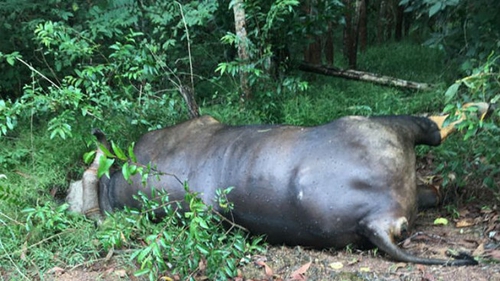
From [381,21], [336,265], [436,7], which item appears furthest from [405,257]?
[381,21]

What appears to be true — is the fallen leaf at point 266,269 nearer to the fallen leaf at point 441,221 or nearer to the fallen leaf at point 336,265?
the fallen leaf at point 336,265

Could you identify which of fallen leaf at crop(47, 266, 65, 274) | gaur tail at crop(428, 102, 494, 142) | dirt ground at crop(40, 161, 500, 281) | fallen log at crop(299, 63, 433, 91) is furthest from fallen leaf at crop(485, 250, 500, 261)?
fallen log at crop(299, 63, 433, 91)

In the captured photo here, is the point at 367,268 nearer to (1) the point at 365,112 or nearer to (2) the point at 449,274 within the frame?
(2) the point at 449,274

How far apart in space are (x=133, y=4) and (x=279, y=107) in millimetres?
1713

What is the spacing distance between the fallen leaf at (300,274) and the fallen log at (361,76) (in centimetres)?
322

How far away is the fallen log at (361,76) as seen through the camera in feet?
18.3

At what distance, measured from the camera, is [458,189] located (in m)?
3.46

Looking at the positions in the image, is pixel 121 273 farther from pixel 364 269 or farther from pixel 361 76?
pixel 361 76

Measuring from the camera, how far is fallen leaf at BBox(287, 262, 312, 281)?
267 cm

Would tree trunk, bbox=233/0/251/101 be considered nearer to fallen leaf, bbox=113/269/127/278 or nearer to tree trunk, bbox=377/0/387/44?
fallen leaf, bbox=113/269/127/278

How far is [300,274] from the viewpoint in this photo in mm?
2719

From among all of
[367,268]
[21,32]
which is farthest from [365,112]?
[21,32]

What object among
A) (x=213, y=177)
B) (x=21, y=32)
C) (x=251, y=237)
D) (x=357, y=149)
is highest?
(x=21, y=32)

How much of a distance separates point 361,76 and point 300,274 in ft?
11.5
